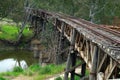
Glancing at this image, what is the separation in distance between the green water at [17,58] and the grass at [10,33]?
9.23 ft

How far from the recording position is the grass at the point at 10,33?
35406mm

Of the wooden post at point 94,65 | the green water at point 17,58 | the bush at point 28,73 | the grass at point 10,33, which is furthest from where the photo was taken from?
the grass at point 10,33

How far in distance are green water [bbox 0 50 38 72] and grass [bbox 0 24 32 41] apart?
9.23 ft

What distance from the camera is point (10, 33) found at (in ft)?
121

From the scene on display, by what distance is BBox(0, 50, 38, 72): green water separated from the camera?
87.4ft

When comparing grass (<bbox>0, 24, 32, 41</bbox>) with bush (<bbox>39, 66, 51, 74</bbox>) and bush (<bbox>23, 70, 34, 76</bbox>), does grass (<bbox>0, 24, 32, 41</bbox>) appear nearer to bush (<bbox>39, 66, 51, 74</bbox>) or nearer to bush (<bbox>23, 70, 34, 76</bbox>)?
bush (<bbox>23, 70, 34, 76</bbox>)

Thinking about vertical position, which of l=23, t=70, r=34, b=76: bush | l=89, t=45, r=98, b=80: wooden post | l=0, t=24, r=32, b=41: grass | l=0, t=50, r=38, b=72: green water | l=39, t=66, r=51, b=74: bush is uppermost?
l=89, t=45, r=98, b=80: wooden post

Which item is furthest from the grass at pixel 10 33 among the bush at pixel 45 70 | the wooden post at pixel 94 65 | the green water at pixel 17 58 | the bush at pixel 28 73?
the wooden post at pixel 94 65

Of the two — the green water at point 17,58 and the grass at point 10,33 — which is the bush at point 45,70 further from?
the grass at point 10,33

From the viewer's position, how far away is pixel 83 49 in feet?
34.0

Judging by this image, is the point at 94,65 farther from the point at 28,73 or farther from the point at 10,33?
the point at 10,33

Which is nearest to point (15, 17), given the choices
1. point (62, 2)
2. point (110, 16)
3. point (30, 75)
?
point (62, 2)

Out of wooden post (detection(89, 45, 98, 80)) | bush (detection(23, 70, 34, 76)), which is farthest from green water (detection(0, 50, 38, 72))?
wooden post (detection(89, 45, 98, 80))

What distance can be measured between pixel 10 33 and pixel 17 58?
778 cm
